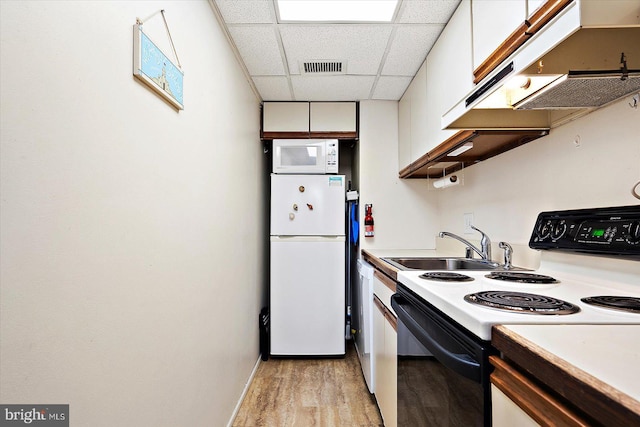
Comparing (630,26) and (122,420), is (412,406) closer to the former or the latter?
(122,420)

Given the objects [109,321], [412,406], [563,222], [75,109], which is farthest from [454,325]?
[75,109]

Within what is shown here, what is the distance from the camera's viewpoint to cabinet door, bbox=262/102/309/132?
2777 millimetres

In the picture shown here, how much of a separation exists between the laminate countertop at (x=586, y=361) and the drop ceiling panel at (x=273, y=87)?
2252 millimetres

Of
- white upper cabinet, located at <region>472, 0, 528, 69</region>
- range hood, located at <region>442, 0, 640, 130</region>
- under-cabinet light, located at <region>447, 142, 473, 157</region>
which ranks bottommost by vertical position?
under-cabinet light, located at <region>447, 142, 473, 157</region>

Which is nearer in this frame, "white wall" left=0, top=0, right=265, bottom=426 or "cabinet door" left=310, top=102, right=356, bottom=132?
"white wall" left=0, top=0, right=265, bottom=426

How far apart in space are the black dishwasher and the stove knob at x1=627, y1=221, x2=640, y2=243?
0.58 m

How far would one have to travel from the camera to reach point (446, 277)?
1220 millimetres

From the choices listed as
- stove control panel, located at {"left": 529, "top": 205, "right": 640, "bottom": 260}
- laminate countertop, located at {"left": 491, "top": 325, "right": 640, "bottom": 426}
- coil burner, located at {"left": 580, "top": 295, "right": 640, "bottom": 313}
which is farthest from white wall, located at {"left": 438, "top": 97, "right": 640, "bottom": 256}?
laminate countertop, located at {"left": 491, "top": 325, "right": 640, "bottom": 426}

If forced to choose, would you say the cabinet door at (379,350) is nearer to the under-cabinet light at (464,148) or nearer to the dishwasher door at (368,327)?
the dishwasher door at (368,327)

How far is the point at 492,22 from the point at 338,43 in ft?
3.09

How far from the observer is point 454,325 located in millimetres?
823

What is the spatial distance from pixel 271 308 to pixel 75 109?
2.27 meters

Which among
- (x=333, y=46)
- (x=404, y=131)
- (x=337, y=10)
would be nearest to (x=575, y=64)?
(x=337, y=10)

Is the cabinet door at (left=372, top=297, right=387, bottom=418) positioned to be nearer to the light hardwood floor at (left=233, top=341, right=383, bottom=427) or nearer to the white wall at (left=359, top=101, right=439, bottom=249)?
the light hardwood floor at (left=233, top=341, right=383, bottom=427)
